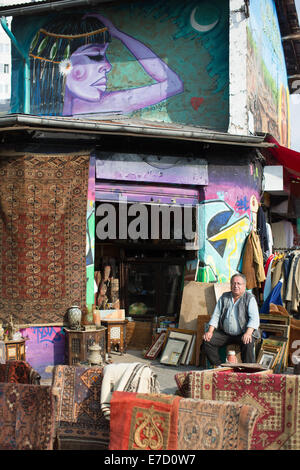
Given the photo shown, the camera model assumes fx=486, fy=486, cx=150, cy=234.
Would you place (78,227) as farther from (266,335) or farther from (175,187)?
(266,335)

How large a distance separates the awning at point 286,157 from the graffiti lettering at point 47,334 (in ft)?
17.7

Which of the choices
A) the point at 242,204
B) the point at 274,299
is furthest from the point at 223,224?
the point at 274,299

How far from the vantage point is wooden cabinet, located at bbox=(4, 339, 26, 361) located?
7.11 meters

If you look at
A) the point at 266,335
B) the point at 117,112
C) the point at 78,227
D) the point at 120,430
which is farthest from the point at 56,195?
the point at 120,430

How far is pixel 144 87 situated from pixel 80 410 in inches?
304

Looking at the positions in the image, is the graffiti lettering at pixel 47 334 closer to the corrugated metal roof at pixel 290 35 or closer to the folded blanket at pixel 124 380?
the folded blanket at pixel 124 380

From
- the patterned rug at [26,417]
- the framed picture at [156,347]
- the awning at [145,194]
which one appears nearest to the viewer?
the patterned rug at [26,417]

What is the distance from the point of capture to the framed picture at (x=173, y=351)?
26.6ft

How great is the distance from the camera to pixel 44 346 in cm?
779

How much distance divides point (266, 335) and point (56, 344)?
3529 millimetres

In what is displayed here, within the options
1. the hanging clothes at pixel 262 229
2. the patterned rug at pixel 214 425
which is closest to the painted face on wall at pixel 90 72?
the hanging clothes at pixel 262 229

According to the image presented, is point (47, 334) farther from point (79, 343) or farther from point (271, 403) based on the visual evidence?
point (271, 403)

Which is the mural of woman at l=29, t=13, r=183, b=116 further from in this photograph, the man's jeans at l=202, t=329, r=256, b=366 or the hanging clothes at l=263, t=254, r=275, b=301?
the man's jeans at l=202, t=329, r=256, b=366
